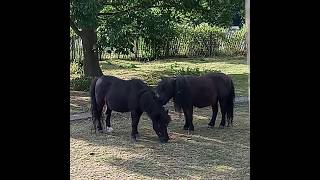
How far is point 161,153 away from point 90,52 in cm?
870

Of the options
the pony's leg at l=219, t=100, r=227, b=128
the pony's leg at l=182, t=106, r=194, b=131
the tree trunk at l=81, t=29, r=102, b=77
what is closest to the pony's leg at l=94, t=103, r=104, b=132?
the pony's leg at l=182, t=106, r=194, b=131

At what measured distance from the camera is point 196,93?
8.05 metres

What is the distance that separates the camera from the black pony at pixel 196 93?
25.3ft

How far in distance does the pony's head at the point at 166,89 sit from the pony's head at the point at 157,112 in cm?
35

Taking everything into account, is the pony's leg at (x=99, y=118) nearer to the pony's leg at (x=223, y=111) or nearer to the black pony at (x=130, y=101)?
the black pony at (x=130, y=101)

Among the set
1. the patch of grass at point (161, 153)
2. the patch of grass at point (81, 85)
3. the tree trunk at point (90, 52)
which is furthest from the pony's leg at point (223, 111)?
the tree trunk at point (90, 52)

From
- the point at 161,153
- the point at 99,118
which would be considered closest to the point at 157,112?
the point at 161,153

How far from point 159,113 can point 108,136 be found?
1.14m

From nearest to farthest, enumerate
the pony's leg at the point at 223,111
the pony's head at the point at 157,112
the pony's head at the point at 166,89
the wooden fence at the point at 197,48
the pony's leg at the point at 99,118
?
1. the pony's head at the point at 157,112
2. the pony's head at the point at 166,89
3. the pony's leg at the point at 99,118
4. the pony's leg at the point at 223,111
5. the wooden fence at the point at 197,48

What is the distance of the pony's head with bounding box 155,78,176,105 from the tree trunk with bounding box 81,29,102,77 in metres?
7.14

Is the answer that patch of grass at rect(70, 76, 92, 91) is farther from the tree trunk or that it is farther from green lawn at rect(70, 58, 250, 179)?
green lawn at rect(70, 58, 250, 179)

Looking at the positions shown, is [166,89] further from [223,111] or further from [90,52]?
[90,52]
